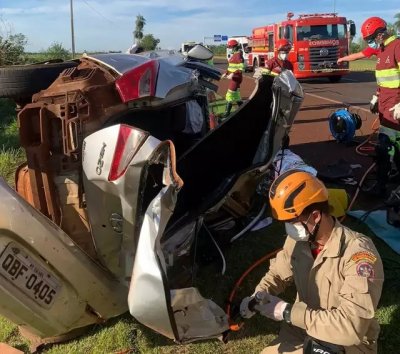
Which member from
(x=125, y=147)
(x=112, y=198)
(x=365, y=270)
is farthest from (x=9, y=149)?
(x=365, y=270)

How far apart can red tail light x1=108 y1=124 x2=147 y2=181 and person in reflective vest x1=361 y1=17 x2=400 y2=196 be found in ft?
12.4

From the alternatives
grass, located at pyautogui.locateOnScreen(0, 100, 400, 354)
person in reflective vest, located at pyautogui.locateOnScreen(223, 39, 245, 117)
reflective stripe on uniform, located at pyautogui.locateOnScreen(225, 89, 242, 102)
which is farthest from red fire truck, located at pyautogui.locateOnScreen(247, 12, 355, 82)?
grass, located at pyautogui.locateOnScreen(0, 100, 400, 354)

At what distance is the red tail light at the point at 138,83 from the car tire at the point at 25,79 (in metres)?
0.60

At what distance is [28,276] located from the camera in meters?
2.40

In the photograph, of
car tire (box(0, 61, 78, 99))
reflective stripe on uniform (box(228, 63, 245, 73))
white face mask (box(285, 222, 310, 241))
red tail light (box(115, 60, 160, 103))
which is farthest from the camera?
reflective stripe on uniform (box(228, 63, 245, 73))

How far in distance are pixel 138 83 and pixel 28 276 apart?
47.0 inches

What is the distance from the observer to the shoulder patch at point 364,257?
2221 mm

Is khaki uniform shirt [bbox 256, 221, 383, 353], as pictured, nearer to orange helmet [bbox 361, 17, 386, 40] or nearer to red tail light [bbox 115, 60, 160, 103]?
red tail light [bbox 115, 60, 160, 103]

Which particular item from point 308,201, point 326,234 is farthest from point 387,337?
point 308,201

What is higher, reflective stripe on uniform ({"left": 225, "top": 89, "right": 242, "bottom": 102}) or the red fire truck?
the red fire truck

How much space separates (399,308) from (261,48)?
77.0 ft

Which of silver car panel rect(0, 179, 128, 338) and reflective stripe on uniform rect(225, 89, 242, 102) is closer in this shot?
silver car panel rect(0, 179, 128, 338)

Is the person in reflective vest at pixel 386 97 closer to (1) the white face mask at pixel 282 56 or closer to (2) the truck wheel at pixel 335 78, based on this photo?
(1) the white face mask at pixel 282 56

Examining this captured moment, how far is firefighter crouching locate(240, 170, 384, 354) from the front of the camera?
2178 millimetres
